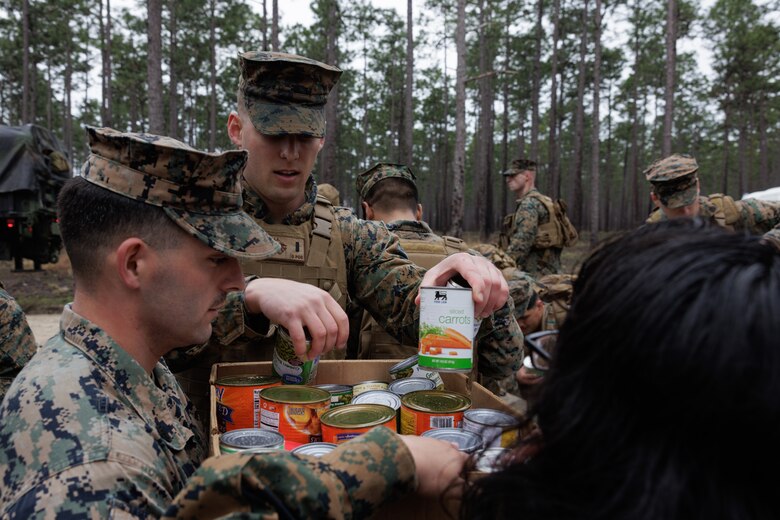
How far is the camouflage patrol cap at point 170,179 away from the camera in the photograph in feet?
4.79

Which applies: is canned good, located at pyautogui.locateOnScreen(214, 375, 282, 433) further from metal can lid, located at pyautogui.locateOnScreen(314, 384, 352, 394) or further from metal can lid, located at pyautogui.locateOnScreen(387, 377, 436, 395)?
metal can lid, located at pyautogui.locateOnScreen(387, 377, 436, 395)

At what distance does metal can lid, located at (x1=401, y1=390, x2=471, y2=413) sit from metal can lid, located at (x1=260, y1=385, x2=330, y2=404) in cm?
27

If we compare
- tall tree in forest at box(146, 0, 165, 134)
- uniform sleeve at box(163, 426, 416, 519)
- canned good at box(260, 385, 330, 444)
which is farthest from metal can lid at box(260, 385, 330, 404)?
tall tree in forest at box(146, 0, 165, 134)

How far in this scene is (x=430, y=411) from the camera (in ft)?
5.17

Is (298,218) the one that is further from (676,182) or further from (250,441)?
(676,182)

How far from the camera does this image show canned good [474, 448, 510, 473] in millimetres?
1143

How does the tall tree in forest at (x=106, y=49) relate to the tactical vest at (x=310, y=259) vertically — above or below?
above

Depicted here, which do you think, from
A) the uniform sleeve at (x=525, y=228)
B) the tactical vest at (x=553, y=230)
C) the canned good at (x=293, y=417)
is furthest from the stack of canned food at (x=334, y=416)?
the tactical vest at (x=553, y=230)

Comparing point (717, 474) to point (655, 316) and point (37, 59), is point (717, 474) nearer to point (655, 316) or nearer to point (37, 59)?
point (655, 316)

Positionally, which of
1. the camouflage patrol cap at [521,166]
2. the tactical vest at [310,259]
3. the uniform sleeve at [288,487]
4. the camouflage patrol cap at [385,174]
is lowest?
the uniform sleeve at [288,487]

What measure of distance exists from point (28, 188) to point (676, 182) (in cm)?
1319

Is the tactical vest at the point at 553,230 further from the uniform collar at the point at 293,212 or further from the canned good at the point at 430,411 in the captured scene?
the canned good at the point at 430,411

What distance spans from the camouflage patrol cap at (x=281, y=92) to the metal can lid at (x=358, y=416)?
139 cm

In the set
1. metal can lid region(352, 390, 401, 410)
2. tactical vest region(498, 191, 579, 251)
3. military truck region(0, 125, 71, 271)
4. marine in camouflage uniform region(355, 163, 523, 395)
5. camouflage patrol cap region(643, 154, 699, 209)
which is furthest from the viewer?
military truck region(0, 125, 71, 271)
